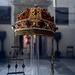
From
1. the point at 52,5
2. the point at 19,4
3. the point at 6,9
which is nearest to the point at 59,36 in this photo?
the point at 52,5

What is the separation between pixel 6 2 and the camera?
600 centimetres

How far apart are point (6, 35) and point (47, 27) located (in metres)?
4.77

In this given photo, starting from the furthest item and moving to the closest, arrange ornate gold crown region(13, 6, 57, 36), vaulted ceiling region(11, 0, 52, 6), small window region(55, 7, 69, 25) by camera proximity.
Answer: small window region(55, 7, 69, 25)
vaulted ceiling region(11, 0, 52, 6)
ornate gold crown region(13, 6, 57, 36)

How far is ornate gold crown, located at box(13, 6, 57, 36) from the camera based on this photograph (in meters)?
2.13

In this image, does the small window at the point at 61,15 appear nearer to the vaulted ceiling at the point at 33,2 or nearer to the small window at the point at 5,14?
the vaulted ceiling at the point at 33,2

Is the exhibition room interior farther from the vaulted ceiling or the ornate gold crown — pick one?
the ornate gold crown

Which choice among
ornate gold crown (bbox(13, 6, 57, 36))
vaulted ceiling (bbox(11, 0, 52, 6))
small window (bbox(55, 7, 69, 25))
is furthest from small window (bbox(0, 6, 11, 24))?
ornate gold crown (bbox(13, 6, 57, 36))

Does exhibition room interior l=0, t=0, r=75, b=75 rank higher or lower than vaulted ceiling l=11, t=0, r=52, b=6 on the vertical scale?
lower

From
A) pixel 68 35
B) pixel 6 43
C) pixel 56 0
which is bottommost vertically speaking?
pixel 6 43

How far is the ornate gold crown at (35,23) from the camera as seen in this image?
2.13m

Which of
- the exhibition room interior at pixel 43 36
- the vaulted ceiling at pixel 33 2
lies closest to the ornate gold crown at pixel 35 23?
the exhibition room interior at pixel 43 36

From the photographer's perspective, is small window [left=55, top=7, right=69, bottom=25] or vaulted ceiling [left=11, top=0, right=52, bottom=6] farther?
small window [left=55, top=7, right=69, bottom=25]

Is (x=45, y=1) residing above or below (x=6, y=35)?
above

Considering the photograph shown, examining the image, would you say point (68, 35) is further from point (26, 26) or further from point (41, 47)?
point (26, 26)
